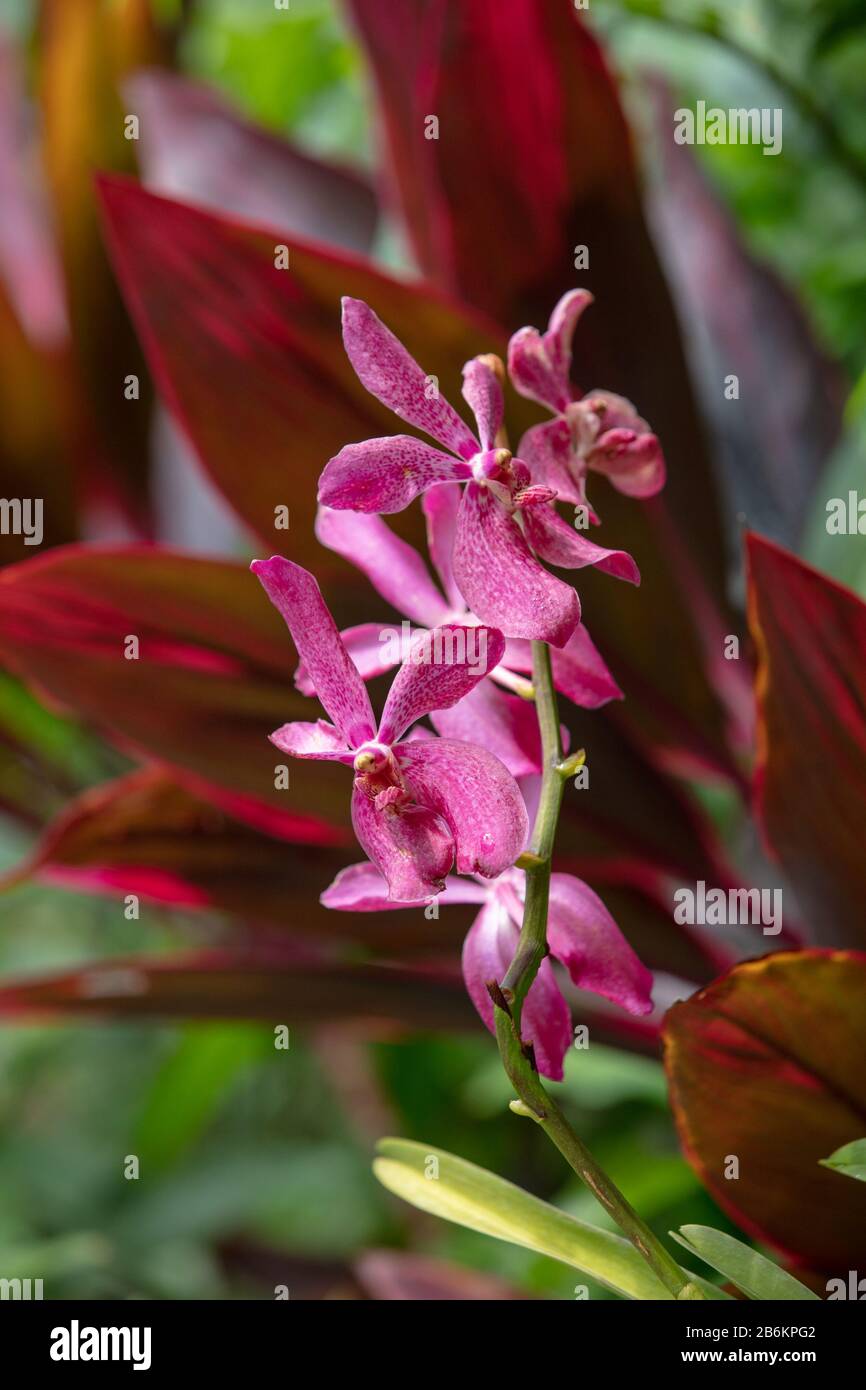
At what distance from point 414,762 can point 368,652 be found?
0.19 ft

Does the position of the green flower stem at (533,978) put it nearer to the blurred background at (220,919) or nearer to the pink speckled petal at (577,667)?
Answer: the pink speckled petal at (577,667)

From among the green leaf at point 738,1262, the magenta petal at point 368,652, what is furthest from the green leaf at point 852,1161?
the magenta petal at point 368,652

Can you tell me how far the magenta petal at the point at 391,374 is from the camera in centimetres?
21

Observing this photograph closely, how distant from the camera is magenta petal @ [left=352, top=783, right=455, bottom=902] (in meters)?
0.20

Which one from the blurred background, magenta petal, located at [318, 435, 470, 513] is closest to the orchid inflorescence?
magenta petal, located at [318, 435, 470, 513]

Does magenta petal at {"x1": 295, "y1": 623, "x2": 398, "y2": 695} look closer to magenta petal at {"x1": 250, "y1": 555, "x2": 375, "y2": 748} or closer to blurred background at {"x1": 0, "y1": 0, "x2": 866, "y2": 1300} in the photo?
magenta petal at {"x1": 250, "y1": 555, "x2": 375, "y2": 748}

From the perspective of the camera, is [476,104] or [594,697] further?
[476,104]

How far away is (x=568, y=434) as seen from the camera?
0.83 feet

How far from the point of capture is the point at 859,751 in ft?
0.94

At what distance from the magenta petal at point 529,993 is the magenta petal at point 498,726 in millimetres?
31

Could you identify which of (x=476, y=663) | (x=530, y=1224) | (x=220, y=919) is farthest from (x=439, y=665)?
(x=220, y=919)

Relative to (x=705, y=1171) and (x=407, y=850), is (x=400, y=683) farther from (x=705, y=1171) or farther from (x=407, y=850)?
(x=705, y=1171)

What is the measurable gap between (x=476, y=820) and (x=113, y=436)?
0.57m

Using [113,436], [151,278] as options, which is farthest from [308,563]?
[113,436]
